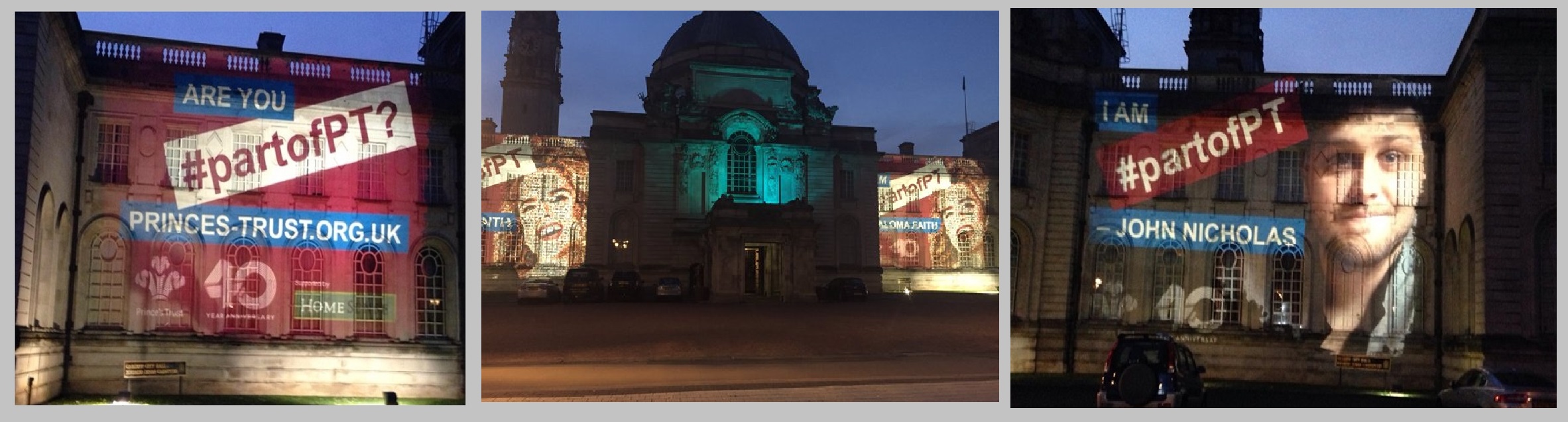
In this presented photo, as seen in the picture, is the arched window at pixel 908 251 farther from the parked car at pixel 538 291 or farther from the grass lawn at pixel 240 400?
the grass lawn at pixel 240 400

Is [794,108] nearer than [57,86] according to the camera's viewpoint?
No

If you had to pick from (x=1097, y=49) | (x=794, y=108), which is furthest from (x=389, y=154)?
(x=1097, y=49)

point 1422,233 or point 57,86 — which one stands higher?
point 57,86

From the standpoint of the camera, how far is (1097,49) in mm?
11461

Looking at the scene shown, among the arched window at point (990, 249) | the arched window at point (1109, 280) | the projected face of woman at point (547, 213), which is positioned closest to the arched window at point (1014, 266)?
the arched window at point (990, 249)

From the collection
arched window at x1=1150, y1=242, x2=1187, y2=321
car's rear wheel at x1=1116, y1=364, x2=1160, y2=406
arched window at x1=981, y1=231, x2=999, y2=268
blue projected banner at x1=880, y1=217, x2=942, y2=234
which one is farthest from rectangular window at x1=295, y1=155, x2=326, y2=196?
arched window at x1=1150, y1=242, x2=1187, y2=321

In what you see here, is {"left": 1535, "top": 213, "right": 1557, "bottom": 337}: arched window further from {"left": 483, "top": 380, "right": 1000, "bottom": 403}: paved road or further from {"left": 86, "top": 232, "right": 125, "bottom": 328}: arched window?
{"left": 86, "top": 232, "right": 125, "bottom": 328}: arched window

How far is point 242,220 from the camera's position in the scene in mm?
10906

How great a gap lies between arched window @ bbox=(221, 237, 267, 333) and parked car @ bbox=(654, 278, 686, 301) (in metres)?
3.05

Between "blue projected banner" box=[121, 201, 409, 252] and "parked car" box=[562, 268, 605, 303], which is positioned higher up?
"blue projected banner" box=[121, 201, 409, 252]

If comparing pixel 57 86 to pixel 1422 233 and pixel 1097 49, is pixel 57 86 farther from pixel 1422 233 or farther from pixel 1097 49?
pixel 1422 233

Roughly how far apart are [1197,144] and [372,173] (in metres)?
6.60

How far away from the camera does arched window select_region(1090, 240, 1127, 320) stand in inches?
450

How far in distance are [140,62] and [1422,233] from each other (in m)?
10.1
